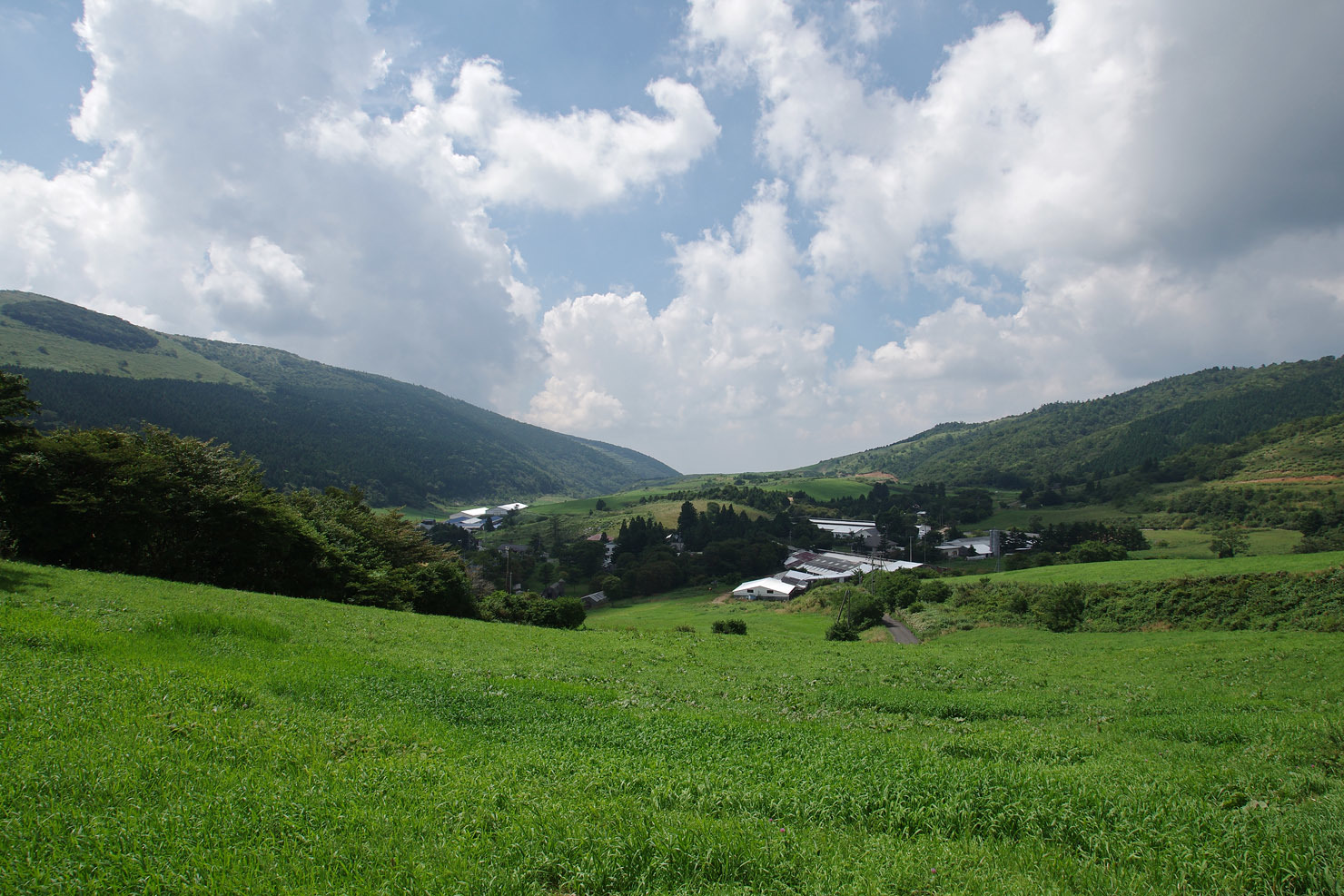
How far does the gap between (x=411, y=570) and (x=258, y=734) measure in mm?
44096

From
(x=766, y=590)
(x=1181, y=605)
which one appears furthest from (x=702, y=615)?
(x=1181, y=605)

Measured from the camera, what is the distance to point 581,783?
6.63m

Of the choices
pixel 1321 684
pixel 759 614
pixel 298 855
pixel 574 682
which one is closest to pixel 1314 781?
pixel 298 855

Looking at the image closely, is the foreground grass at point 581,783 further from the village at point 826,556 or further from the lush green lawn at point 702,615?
the village at point 826,556

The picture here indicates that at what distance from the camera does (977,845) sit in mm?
5461

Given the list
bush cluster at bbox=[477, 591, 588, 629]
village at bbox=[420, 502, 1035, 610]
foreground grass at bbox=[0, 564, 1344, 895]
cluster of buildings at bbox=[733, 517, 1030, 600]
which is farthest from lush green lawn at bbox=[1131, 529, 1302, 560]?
foreground grass at bbox=[0, 564, 1344, 895]

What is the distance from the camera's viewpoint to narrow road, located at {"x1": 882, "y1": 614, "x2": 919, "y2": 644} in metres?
48.0

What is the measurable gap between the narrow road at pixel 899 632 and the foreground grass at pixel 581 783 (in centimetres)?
3512

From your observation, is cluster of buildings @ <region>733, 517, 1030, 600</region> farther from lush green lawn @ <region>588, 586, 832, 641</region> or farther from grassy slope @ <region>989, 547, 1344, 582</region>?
grassy slope @ <region>989, 547, 1344, 582</region>

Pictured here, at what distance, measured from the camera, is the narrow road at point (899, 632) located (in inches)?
1891

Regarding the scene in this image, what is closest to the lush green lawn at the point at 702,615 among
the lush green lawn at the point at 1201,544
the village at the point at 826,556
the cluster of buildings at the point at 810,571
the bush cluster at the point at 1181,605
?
the cluster of buildings at the point at 810,571

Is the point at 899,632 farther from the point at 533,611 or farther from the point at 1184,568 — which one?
the point at 533,611

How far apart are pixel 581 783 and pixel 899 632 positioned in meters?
52.6

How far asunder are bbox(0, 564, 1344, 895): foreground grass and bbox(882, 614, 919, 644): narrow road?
1383 inches
